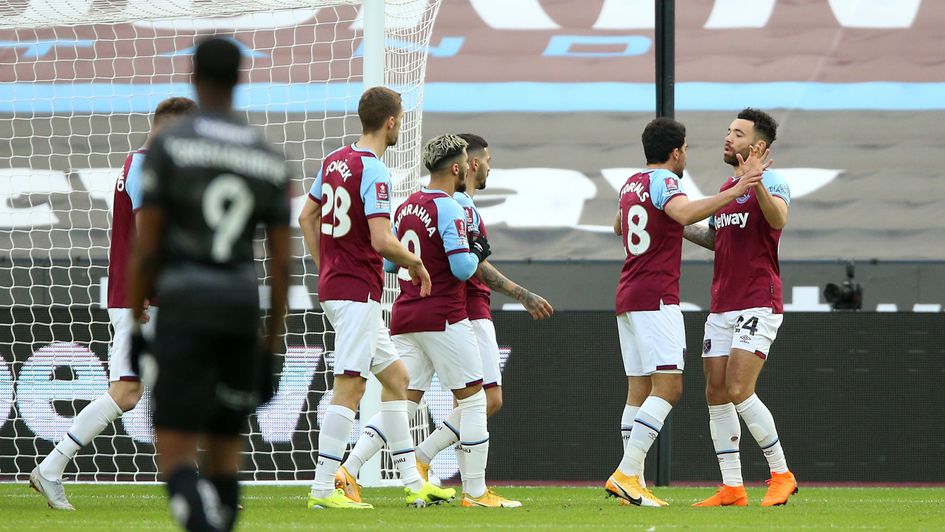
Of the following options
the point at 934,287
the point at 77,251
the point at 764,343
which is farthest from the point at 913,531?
the point at 77,251

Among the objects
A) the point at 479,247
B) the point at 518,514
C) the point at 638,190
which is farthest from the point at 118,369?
the point at 638,190

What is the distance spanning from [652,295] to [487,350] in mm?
1217

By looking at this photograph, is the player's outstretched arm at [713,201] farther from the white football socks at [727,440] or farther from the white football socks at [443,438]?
the white football socks at [443,438]

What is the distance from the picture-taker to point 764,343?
7.12 metres

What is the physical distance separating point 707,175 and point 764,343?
877 cm

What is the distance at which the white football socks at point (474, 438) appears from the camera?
270 inches

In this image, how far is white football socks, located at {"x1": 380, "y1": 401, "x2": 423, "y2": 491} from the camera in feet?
21.9

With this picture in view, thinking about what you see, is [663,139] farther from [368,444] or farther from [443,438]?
[368,444]

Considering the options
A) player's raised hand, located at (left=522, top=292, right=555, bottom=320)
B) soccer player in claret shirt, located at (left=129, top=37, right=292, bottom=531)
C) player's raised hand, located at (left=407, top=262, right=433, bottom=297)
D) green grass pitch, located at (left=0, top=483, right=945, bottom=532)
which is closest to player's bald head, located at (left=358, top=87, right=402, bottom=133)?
player's raised hand, located at (left=407, top=262, right=433, bottom=297)

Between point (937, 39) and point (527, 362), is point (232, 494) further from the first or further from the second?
point (937, 39)

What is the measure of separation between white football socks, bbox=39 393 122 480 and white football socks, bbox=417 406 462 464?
71.0 inches

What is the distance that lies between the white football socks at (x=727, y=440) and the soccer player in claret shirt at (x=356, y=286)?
1835mm

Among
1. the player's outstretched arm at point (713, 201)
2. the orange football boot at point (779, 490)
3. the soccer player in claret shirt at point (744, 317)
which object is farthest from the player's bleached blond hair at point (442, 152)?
the orange football boot at point (779, 490)

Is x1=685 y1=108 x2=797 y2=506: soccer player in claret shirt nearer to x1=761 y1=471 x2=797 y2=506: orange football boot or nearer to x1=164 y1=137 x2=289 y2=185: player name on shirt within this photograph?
x1=761 y1=471 x2=797 y2=506: orange football boot
